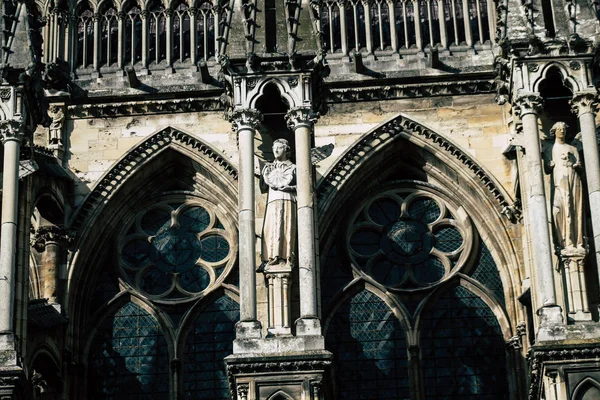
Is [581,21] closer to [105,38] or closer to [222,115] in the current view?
[222,115]

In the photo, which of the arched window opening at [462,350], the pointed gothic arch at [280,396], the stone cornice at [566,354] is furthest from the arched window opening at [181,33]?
the stone cornice at [566,354]

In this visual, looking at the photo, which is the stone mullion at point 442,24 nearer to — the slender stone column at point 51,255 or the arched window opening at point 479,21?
the arched window opening at point 479,21

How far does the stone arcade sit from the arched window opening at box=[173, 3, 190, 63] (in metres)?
0.03

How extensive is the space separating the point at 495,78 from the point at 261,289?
500 centimetres

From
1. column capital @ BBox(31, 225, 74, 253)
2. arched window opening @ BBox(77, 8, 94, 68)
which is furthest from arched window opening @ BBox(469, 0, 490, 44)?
column capital @ BBox(31, 225, 74, 253)

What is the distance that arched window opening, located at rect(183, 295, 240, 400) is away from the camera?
30031 millimetres

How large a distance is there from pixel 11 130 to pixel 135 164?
2.91m

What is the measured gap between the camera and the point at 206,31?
32.1 metres

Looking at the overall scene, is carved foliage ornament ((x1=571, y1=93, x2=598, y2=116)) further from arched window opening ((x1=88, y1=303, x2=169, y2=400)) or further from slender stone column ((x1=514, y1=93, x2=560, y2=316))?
arched window opening ((x1=88, y1=303, x2=169, y2=400))

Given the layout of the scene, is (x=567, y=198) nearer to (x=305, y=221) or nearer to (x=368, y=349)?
(x=305, y=221)

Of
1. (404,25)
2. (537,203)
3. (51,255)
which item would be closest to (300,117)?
(537,203)

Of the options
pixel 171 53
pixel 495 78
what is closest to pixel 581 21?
pixel 495 78

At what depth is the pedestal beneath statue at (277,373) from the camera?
86.7ft

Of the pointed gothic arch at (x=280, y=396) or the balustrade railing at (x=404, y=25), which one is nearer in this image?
the pointed gothic arch at (x=280, y=396)
